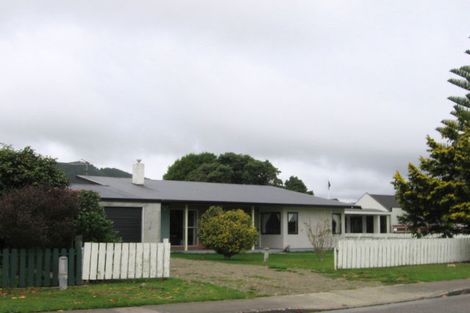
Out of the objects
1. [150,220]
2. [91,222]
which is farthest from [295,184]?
[91,222]

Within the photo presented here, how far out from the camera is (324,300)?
13320mm

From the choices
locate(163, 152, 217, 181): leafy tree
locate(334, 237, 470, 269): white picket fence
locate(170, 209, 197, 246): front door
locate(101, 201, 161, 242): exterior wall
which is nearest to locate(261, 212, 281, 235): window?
locate(170, 209, 197, 246): front door

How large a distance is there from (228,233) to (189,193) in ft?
27.3

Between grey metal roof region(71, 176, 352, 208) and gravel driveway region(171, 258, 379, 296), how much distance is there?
837 cm

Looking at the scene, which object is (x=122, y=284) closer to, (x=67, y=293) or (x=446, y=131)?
(x=67, y=293)

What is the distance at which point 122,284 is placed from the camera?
14672mm

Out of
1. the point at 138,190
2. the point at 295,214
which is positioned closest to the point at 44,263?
the point at 138,190

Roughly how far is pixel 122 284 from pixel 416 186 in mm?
14455

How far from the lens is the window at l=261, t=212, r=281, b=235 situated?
3319 cm

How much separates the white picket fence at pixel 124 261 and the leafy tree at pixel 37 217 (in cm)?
81

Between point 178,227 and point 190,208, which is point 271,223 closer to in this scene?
point 190,208

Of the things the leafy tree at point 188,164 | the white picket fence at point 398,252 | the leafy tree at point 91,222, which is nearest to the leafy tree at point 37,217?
the leafy tree at point 91,222

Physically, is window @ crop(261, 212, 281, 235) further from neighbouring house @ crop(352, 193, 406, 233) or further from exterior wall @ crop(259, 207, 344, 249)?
neighbouring house @ crop(352, 193, 406, 233)

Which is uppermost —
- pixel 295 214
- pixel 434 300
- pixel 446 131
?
pixel 446 131
